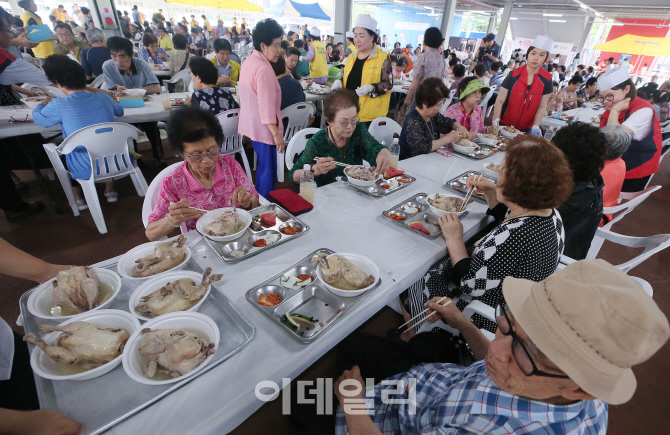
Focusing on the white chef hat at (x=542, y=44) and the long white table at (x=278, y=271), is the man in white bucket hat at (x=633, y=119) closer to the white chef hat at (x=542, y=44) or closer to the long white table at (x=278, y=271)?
the white chef hat at (x=542, y=44)

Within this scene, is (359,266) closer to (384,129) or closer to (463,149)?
(463,149)

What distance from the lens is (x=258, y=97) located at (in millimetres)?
3127

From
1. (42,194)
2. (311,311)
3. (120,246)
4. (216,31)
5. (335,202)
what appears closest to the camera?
(311,311)

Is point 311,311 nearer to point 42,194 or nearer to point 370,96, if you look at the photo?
point 370,96

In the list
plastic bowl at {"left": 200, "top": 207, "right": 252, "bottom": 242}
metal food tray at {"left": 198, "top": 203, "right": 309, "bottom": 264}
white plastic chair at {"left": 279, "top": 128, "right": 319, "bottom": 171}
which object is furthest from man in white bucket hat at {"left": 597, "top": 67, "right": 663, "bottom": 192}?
plastic bowl at {"left": 200, "top": 207, "right": 252, "bottom": 242}

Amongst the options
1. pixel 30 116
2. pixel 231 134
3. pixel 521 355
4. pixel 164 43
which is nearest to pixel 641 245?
pixel 521 355

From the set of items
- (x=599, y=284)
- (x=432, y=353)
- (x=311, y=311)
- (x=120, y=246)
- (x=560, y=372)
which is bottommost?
(x=120, y=246)

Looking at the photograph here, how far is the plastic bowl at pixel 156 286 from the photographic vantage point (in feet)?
3.92

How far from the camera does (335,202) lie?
2.23 m

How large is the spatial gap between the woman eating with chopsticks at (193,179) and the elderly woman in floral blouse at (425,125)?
2068 millimetres

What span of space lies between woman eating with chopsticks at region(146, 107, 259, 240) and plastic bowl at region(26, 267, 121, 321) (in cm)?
46

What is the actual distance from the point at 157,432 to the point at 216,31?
17.6 m

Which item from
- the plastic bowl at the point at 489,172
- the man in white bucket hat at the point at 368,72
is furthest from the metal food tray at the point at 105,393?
the man in white bucket hat at the point at 368,72

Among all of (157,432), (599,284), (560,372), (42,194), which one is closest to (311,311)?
(157,432)
